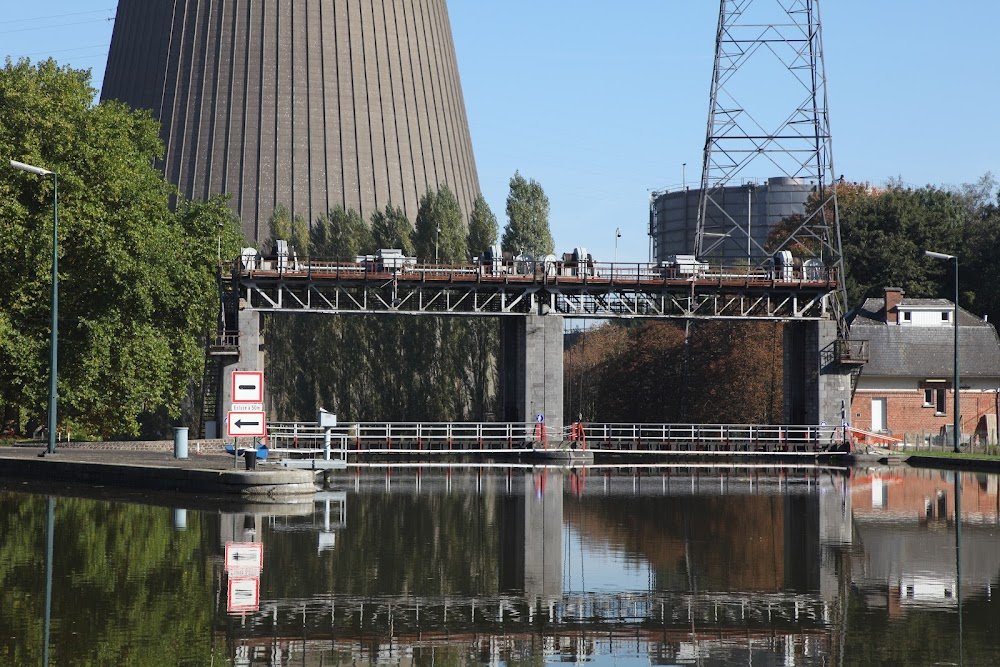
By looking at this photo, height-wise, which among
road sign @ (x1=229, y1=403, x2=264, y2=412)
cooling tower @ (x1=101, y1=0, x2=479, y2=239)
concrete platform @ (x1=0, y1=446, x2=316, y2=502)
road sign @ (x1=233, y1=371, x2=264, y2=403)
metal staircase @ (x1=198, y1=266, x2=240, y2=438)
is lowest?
concrete platform @ (x1=0, y1=446, x2=316, y2=502)

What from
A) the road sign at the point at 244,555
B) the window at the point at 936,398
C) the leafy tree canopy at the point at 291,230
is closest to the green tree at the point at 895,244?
the window at the point at 936,398

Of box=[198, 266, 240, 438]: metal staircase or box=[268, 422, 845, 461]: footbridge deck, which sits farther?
box=[198, 266, 240, 438]: metal staircase

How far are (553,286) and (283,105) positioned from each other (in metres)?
42.2

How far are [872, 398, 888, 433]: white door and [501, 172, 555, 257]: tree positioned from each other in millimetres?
31401

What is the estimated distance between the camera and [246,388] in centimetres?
3372

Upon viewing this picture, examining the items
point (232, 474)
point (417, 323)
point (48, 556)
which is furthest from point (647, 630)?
point (417, 323)

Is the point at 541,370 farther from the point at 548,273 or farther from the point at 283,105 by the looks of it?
the point at 283,105

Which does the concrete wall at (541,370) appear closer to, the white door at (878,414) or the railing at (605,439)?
the railing at (605,439)

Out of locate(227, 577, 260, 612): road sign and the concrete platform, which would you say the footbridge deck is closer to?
the concrete platform

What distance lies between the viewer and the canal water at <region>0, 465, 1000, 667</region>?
13.4 m

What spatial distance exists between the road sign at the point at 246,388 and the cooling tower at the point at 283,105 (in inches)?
2539

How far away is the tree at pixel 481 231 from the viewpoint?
91.0 m

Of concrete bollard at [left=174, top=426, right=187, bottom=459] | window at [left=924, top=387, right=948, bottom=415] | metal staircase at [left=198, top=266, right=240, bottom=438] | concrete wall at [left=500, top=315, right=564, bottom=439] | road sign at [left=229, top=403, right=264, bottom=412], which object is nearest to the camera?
road sign at [left=229, top=403, right=264, bottom=412]

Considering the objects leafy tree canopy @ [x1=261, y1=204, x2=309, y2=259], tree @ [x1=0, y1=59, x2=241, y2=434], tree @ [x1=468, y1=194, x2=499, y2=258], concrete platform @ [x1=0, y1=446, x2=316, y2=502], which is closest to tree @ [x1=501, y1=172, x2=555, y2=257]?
tree @ [x1=468, y1=194, x2=499, y2=258]
